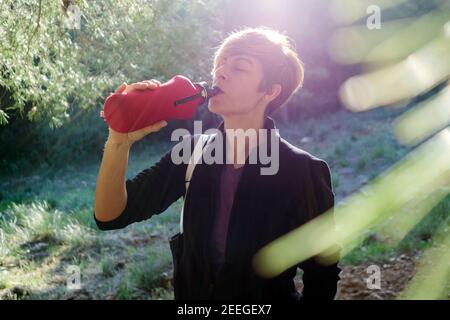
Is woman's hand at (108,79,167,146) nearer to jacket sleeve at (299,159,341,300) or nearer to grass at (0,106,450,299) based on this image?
jacket sleeve at (299,159,341,300)

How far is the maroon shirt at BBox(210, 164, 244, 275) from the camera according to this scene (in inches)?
61.9

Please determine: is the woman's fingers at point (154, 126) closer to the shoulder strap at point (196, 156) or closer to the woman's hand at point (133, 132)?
the woman's hand at point (133, 132)

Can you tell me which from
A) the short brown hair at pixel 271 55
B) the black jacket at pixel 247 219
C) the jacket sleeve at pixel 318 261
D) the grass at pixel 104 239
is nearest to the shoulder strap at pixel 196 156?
the black jacket at pixel 247 219

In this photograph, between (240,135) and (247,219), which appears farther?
(240,135)

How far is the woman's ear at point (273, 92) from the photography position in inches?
69.1

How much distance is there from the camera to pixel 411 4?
1431 cm

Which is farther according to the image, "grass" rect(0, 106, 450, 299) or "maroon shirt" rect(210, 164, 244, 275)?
"grass" rect(0, 106, 450, 299)

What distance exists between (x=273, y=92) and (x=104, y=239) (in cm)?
511

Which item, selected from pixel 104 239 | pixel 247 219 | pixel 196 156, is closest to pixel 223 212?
pixel 247 219

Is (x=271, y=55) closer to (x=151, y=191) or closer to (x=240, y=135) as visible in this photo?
(x=240, y=135)

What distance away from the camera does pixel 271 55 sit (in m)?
1.74

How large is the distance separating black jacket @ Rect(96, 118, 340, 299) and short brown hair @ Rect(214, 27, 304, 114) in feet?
0.75

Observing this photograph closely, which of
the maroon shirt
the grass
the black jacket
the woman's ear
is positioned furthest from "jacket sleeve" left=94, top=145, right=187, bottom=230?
the grass
